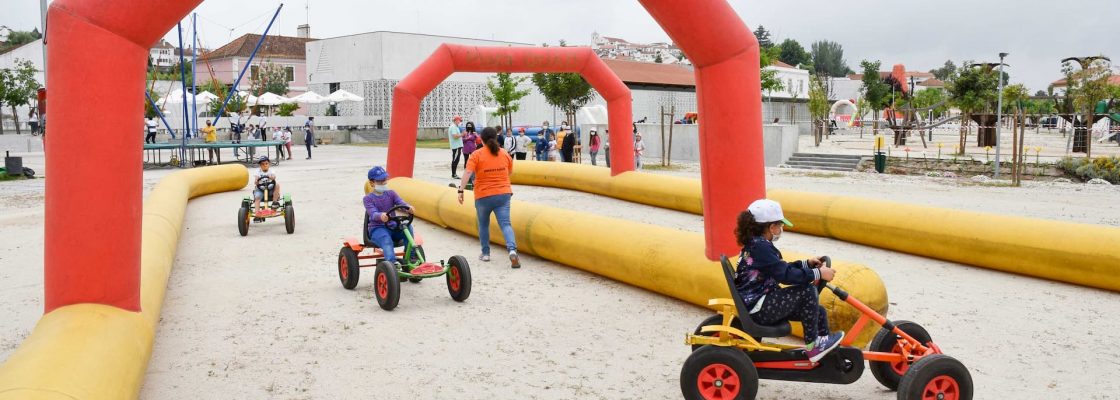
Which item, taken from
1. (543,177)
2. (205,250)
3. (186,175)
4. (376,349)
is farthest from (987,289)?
(186,175)

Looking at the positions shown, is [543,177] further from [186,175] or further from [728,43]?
[728,43]

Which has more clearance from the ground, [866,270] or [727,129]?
[727,129]

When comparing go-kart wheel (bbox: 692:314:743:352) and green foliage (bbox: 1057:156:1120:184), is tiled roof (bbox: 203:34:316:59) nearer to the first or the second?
green foliage (bbox: 1057:156:1120:184)

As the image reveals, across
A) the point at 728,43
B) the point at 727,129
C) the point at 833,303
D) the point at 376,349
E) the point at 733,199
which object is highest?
the point at 728,43

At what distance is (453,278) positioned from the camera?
7.98m

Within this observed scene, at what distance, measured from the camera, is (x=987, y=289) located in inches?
324

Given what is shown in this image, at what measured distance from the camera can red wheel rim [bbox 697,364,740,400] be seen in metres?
4.97

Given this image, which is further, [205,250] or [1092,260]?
[205,250]

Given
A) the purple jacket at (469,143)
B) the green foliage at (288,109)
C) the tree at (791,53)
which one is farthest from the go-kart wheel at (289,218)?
the tree at (791,53)

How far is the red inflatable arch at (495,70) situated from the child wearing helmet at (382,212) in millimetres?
7424

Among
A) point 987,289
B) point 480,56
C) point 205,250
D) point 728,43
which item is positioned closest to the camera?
point 728,43

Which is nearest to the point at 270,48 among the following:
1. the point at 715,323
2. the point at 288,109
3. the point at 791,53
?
the point at 288,109

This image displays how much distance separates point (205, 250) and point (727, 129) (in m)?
6.91

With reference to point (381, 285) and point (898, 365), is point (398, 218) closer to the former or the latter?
point (381, 285)
